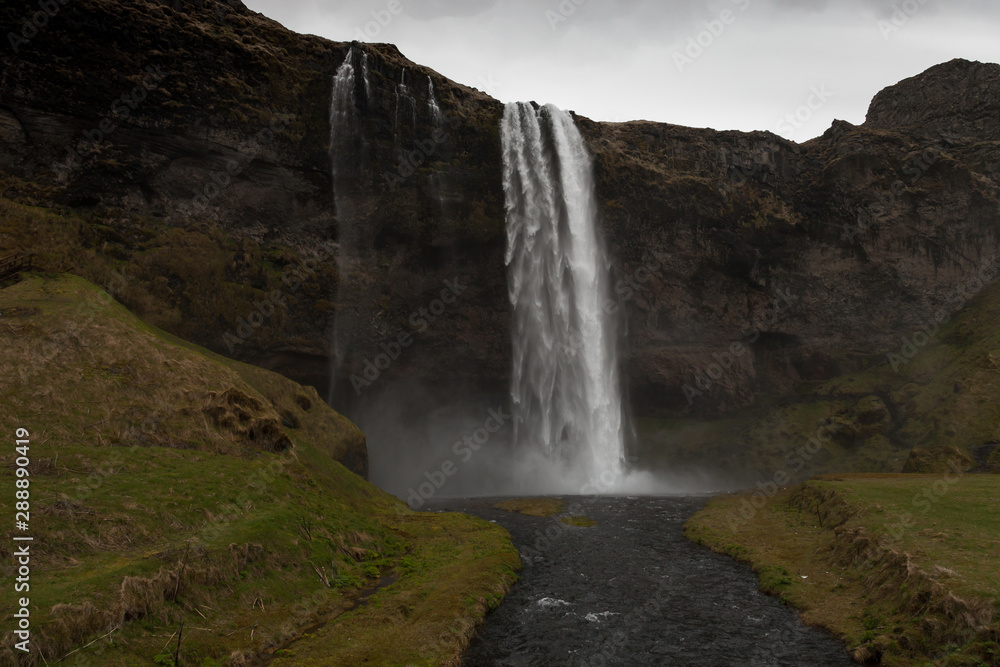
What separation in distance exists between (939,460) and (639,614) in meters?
33.6

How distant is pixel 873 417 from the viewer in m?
58.2

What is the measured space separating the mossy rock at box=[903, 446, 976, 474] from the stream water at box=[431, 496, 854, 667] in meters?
23.3

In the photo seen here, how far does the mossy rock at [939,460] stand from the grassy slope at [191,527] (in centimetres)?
3137

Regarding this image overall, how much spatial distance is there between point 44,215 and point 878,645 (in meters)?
46.2

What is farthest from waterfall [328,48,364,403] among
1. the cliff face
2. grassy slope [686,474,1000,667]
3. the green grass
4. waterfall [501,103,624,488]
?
grassy slope [686,474,1000,667]

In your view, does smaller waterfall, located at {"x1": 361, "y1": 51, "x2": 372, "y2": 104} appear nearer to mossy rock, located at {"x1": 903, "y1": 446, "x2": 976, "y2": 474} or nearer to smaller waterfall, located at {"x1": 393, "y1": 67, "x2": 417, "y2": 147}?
smaller waterfall, located at {"x1": 393, "y1": 67, "x2": 417, "y2": 147}

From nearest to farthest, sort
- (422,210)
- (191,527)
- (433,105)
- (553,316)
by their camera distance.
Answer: (191,527) < (433,105) < (422,210) < (553,316)

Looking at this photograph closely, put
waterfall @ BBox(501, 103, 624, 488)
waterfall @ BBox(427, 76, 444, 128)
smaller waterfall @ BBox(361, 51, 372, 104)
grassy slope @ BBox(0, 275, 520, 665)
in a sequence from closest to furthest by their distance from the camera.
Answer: grassy slope @ BBox(0, 275, 520, 665) → smaller waterfall @ BBox(361, 51, 372, 104) → waterfall @ BBox(427, 76, 444, 128) → waterfall @ BBox(501, 103, 624, 488)

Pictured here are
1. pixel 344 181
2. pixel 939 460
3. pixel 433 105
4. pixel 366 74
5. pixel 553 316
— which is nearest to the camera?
pixel 939 460

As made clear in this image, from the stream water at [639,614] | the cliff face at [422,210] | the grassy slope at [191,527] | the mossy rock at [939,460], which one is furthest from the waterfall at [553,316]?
the stream water at [639,614]

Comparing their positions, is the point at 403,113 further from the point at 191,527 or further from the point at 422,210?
the point at 191,527

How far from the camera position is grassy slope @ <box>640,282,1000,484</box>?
50875mm

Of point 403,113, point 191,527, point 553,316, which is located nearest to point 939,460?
point 553,316

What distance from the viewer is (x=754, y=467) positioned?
61406 millimetres
